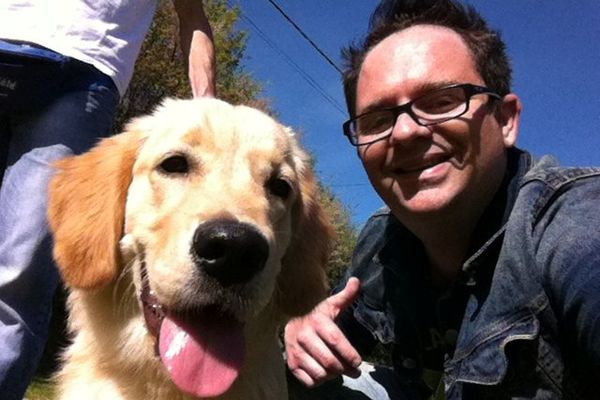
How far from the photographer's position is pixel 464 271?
2.77m

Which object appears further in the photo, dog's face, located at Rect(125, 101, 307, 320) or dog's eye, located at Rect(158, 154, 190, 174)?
dog's eye, located at Rect(158, 154, 190, 174)

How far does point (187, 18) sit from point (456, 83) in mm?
1580

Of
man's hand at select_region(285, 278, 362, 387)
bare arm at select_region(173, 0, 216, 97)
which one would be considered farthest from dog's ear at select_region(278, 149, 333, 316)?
bare arm at select_region(173, 0, 216, 97)

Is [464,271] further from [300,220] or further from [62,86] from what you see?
[62,86]

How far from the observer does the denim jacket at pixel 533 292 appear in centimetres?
228

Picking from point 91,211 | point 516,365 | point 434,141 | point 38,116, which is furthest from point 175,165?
point 516,365

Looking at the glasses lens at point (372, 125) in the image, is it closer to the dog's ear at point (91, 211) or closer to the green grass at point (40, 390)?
the dog's ear at point (91, 211)

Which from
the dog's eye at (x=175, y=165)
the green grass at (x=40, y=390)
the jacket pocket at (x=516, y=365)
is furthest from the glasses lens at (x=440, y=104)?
the green grass at (x=40, y=390)

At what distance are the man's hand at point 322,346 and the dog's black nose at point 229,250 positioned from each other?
892 mm

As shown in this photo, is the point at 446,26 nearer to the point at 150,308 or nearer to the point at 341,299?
the point at 341,299

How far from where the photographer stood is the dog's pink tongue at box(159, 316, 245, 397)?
6.99ft

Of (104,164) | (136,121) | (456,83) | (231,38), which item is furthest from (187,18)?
(231,38)

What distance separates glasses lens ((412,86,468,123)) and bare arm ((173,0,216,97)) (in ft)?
3.73

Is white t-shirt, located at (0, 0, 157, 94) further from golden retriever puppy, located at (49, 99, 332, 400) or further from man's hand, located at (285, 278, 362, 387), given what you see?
man's hand, located at (285, 278, 362, 387)
